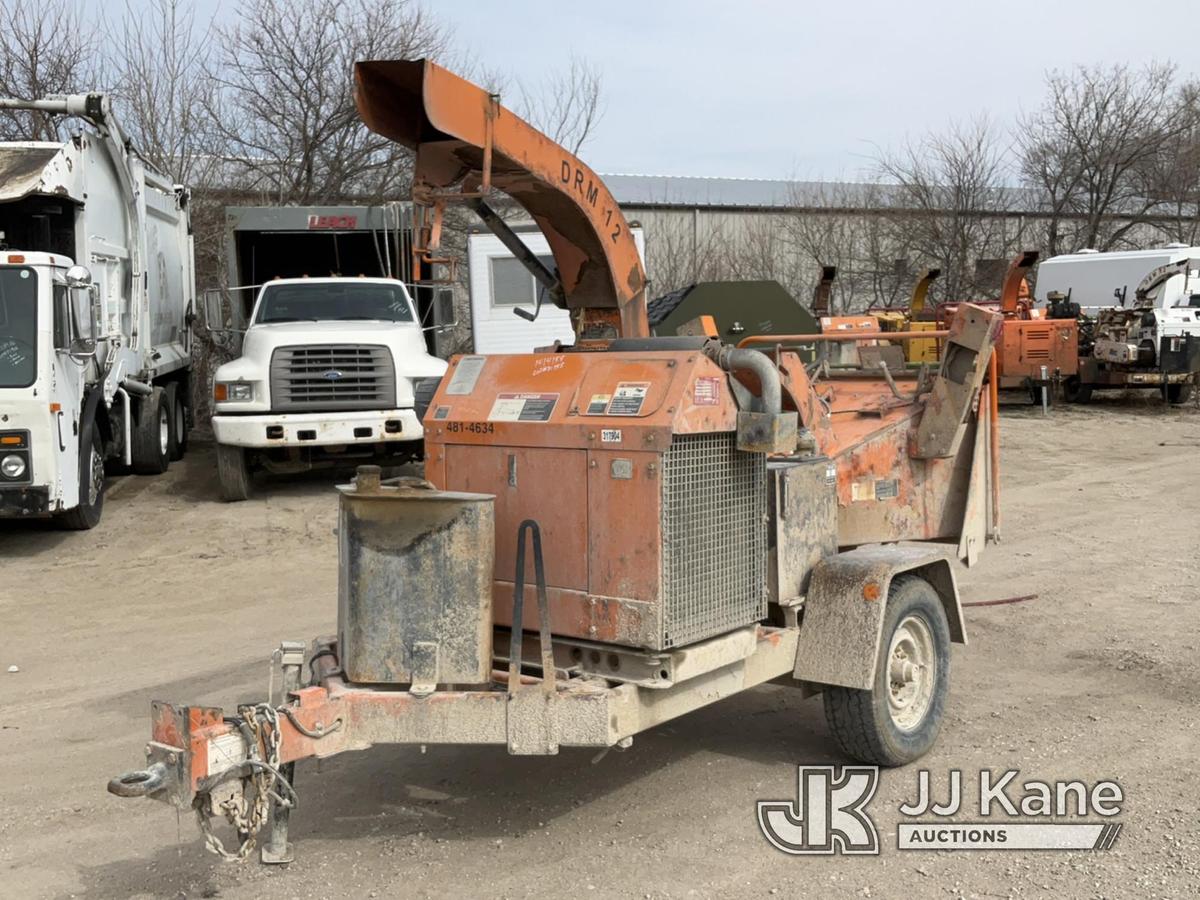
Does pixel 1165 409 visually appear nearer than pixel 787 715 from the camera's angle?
No

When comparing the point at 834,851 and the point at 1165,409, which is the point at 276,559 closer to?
the point at 834,851

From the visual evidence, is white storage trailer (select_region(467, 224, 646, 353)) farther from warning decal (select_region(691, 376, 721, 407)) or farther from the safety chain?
the safety chain

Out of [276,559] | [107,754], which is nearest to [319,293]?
[276,559]

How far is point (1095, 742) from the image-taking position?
5.46 meters

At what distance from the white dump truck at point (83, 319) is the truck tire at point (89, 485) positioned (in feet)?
0.06

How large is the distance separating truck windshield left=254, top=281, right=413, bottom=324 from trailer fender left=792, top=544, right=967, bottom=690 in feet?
30.4

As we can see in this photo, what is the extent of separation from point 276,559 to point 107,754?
16.7 feet

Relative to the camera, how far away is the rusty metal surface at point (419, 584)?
4.30 metres

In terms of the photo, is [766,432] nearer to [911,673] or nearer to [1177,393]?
[911,673]

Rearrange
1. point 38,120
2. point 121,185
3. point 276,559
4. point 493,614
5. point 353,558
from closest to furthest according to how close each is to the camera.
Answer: point 353,558 → point 493,614 → point 276,559 → point 121,185 → point 38,120

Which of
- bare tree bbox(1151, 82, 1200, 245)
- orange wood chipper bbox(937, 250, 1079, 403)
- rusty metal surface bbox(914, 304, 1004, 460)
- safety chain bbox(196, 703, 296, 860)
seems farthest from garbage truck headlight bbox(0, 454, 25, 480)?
bare tree bbox(1151, 82, 1200, 245)

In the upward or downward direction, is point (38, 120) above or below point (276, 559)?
above

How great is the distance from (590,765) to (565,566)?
1191 millimetres

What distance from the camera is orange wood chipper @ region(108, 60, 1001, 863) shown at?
13.8 ft
